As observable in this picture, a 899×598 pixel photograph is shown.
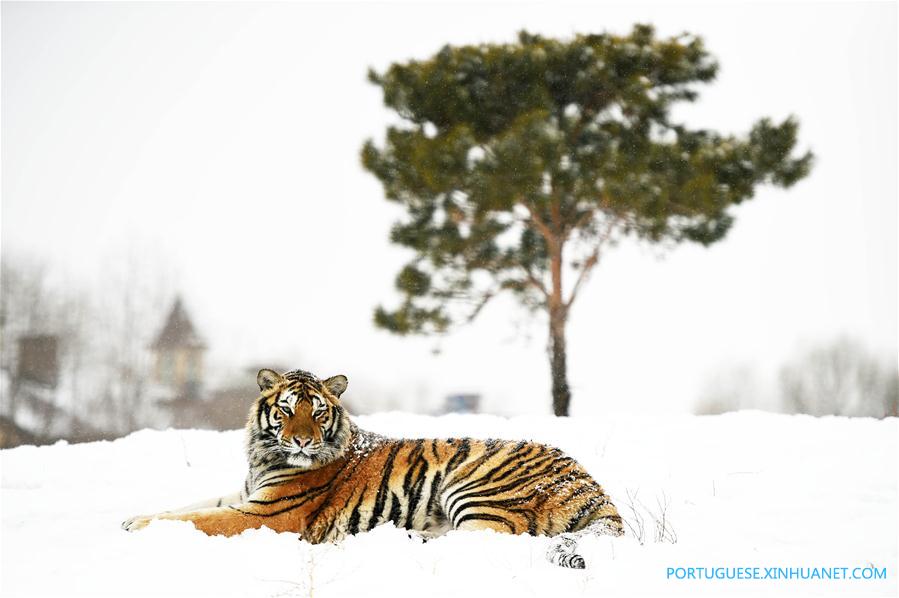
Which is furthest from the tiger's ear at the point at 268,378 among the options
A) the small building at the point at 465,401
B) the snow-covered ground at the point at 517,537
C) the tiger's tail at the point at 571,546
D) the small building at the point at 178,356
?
the small building at the point at 178,356

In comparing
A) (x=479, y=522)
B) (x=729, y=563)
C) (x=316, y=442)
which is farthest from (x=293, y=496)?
(x=729, y=563)

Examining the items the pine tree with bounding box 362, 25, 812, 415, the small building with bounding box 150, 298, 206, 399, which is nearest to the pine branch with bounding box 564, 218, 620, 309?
the pine tree with bounding box 362, 25, 812, 415

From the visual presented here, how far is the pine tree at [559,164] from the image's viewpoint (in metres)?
14.3

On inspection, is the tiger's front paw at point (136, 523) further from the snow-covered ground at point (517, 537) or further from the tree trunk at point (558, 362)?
the tree trunk at point (558, 362)

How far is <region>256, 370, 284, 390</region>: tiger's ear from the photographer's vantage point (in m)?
5.07

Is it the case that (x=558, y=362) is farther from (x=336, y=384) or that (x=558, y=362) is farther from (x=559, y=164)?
(x=336, y=384)

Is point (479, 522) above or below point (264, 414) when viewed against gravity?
below

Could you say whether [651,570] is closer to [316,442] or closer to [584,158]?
[316,442]

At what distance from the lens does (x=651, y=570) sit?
3.74 metres

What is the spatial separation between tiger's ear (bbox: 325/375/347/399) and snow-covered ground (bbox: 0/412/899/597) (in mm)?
999

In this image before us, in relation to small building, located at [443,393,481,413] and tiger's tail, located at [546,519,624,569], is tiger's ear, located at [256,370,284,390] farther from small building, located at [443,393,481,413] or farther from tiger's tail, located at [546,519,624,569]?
A: small building, located at [443,393,481,413]

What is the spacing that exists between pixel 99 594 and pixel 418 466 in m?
2.00

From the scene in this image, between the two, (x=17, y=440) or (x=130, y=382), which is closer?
(x=17, y=440)

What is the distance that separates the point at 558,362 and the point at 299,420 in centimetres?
1012
